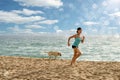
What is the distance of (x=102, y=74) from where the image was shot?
11398 millimetres

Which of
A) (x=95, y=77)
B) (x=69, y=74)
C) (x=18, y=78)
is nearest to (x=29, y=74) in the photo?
(x=18, y=78)

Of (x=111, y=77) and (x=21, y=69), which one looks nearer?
(x=111, y=77)

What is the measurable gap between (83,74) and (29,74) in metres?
2.53

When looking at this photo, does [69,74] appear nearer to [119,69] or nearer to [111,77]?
[111,77]

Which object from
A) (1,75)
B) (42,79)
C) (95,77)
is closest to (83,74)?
(95,77)

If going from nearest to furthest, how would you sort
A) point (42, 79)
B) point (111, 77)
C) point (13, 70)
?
point (42, 79), point (111, 77), point (13, 70)

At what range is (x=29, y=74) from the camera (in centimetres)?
1114

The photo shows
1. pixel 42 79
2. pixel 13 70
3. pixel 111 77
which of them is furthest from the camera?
pixel 13 70

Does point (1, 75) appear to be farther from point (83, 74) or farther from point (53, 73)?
point (83, 74)

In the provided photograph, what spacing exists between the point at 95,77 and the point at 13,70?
422 cm

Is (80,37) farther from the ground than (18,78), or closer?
farther from the ground

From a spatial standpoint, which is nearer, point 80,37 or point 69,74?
point 69,74

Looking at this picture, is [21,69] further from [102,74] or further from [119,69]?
[119,69]

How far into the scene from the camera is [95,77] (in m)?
10.8
